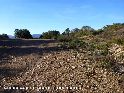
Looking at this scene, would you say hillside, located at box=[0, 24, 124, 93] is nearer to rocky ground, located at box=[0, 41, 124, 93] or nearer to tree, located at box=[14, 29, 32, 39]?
rocky ground, located at box=[0, 41, 124, 93]

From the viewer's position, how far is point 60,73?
539 inches

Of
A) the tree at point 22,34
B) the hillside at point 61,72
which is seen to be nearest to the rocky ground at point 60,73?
the hillside at point 61,72

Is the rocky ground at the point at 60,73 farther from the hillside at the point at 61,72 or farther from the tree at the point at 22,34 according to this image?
the tree at the point at 22,34

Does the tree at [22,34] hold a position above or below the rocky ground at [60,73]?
→ above

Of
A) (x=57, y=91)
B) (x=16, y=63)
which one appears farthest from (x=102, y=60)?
(x=57, y=91)

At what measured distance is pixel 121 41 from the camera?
23.9 m

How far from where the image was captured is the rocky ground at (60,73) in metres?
11.6

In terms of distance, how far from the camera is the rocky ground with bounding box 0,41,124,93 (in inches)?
455

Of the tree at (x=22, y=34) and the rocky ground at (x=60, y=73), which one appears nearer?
the rocky ground at (x=60, y=73)

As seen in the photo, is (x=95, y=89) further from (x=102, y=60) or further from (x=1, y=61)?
(x=1, y=61)

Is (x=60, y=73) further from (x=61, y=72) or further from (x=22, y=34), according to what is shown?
(x=22, y=34)

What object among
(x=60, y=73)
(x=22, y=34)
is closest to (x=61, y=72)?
(x=60, y=73)

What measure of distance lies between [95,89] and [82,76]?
177cm

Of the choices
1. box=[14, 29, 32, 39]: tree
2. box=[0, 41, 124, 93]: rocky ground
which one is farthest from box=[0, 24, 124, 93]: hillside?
box=[14, 29, 32, 39]: tree
